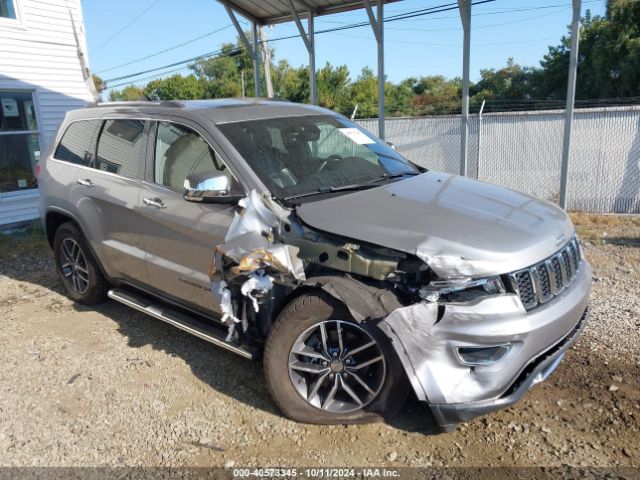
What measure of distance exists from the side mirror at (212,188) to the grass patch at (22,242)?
535cm

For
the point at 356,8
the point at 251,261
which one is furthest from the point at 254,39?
the point at 251,261

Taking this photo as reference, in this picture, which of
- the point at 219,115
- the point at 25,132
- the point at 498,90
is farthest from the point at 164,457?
the point at 498,90

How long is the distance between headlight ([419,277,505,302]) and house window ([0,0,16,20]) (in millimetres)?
10564

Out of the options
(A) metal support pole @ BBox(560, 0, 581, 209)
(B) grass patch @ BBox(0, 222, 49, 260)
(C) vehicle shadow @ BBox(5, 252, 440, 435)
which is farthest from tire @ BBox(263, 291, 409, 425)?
(B) grass patch @ BBox(0, 222, 49, 260)

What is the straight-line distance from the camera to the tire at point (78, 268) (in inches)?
193

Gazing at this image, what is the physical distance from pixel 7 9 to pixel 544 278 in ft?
36.0

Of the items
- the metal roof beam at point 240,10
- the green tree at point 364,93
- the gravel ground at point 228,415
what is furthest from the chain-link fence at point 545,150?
the green tree at point 364,93

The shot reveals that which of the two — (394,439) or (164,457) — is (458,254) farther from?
(164,457)

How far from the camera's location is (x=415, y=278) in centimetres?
279

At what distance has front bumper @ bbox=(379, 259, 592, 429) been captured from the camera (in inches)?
102

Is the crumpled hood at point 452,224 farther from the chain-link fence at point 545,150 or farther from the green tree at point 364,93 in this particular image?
the green tree at point 364,93

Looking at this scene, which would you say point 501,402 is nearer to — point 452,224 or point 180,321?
point 452,224

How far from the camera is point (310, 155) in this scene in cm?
383

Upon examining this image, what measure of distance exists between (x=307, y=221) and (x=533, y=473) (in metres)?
1.80
